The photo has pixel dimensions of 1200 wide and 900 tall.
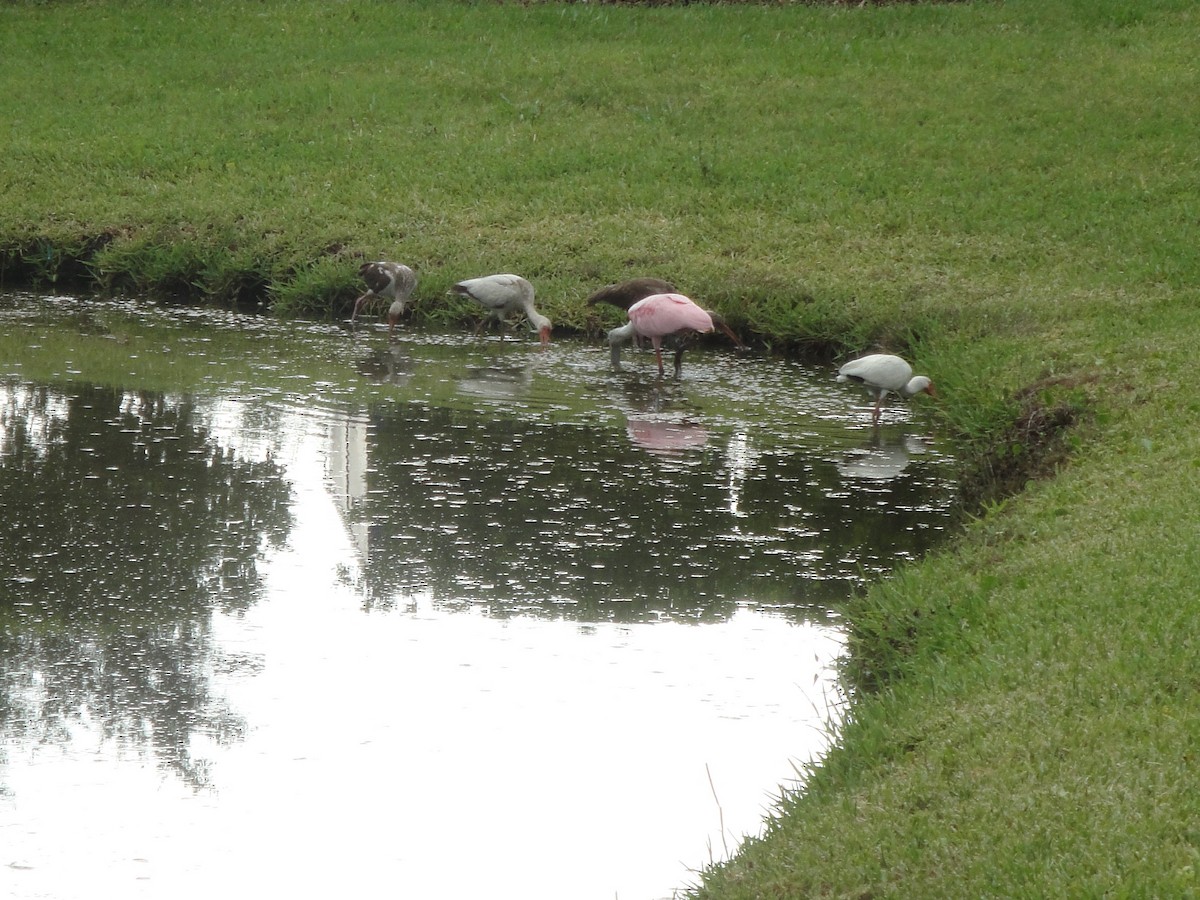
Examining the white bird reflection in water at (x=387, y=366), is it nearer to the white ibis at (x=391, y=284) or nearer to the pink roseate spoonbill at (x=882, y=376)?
the white ibis at (x=391, y=284)

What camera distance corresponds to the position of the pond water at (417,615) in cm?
448

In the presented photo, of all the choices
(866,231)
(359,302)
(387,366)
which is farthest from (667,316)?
(866,231)

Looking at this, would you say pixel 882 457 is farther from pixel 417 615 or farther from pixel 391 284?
pixel 391 284

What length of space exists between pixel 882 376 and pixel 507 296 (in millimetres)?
3527

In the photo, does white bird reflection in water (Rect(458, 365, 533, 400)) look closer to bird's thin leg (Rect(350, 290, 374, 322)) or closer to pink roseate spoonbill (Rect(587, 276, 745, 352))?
pink roseate spoonbill (Rect(587, 276, 745, 352))

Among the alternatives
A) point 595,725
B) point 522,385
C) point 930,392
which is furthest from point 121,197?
point 595,725

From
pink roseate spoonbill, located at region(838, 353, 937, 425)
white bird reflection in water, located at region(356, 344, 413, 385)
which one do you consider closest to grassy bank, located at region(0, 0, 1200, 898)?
pink roseate spoonbill, located at region(838, 353, 937, 425)

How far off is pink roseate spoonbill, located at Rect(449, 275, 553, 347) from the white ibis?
501 mm

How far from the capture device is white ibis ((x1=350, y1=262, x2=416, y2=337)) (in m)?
12.2

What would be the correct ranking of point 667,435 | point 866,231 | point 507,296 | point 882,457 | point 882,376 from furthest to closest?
point 866,231
point 507,296
point 882,376
point 667,435
point 882,457

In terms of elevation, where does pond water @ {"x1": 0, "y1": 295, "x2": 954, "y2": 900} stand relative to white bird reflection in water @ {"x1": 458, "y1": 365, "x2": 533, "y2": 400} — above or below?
below

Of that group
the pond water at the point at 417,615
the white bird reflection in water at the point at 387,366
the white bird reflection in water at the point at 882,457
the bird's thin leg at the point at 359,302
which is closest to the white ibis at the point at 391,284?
the bird's thin leg at the point at 359,302

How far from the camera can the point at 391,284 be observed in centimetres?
1233

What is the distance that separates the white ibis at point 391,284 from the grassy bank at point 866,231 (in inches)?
22.3
